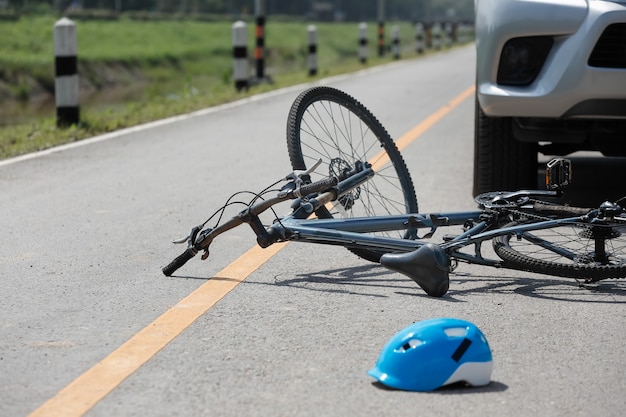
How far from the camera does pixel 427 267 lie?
4.89 metres

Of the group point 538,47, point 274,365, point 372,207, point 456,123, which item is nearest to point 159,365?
point 274,365

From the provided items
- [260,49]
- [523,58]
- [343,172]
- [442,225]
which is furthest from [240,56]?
[442,225]

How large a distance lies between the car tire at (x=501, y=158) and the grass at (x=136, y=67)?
397cm

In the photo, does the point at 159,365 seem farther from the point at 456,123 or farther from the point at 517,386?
the point at 456,123

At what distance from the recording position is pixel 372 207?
6.34m

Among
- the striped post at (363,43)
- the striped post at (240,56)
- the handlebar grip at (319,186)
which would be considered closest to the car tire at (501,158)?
the handlebar grip at (319,186)

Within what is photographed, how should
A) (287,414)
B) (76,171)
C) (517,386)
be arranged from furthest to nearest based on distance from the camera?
(76,171)
(517,386)
(287,414)

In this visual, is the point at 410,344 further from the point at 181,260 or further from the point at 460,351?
the point at 181,260

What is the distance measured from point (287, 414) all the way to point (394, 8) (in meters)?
125

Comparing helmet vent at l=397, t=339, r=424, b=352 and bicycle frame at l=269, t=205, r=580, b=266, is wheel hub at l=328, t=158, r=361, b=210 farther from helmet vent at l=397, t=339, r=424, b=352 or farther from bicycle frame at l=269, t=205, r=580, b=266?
helmet vent at l=397, t=339, r=424, b=352

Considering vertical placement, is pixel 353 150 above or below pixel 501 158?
above

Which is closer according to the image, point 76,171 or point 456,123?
point 76,171

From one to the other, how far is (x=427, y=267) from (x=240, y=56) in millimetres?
11807

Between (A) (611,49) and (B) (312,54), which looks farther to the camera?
(B) (312,54)
